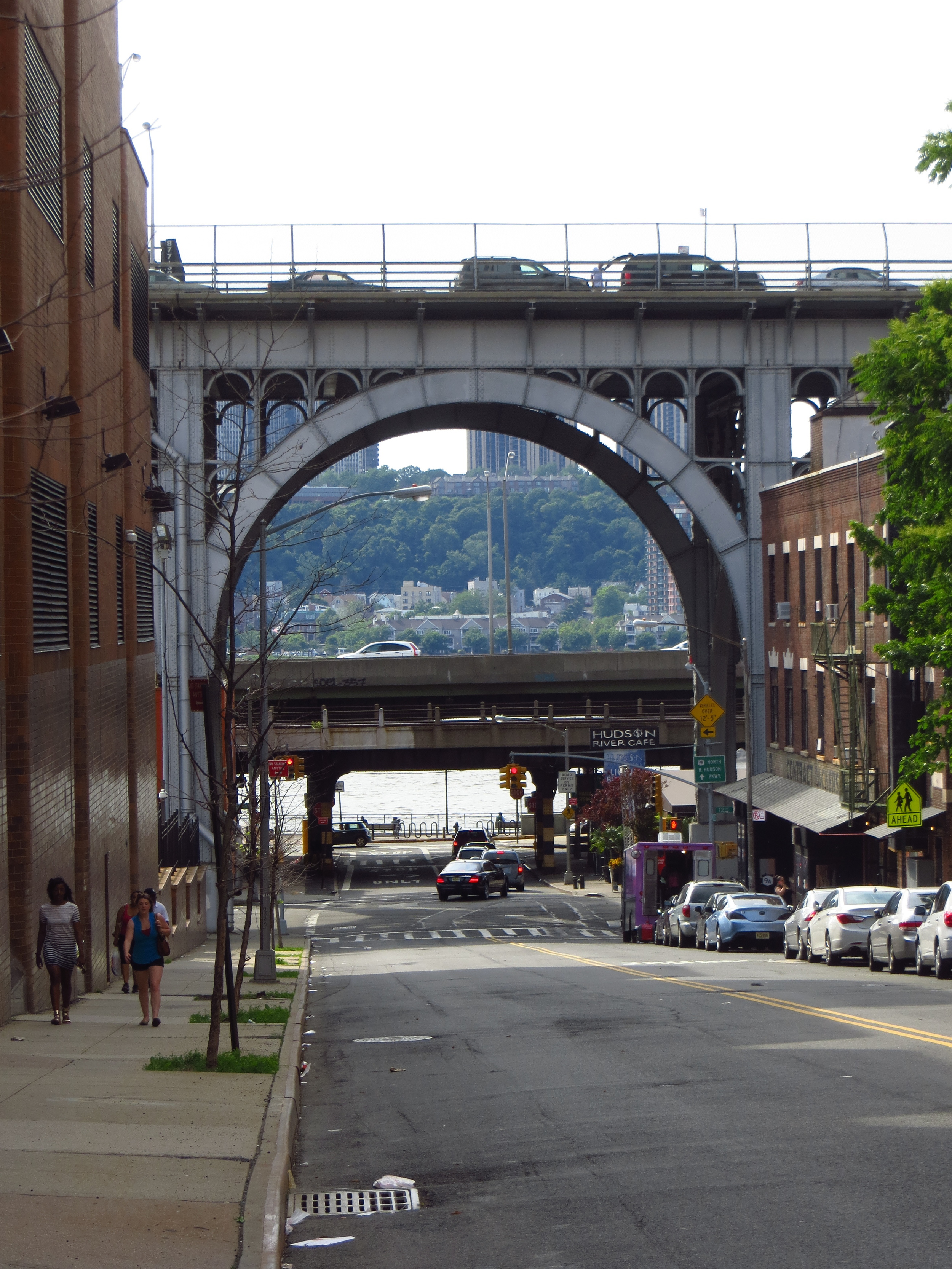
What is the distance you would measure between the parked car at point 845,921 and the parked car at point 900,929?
3.06 feet

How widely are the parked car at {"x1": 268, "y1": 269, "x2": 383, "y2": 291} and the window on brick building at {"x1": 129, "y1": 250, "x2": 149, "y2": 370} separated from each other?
1050 centimetres

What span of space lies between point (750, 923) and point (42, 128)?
22.3m

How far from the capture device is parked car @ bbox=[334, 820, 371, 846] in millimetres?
101750

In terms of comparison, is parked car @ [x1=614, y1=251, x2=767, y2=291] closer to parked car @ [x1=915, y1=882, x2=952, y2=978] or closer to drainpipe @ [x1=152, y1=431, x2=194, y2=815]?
drainpipe @ [x1=152, y1=431, x2=194, y2=815]

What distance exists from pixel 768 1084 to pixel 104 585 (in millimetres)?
16606

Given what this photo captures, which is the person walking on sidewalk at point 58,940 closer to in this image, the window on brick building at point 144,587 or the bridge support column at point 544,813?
the window on brick building at point 144,587

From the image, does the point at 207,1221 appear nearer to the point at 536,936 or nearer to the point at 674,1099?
the point at 674,1099

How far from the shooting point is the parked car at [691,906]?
3741 cm

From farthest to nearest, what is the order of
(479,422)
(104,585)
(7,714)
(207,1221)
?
1. (479,422)
2. (104,585)
3. (7,714)
4. (207,1221)

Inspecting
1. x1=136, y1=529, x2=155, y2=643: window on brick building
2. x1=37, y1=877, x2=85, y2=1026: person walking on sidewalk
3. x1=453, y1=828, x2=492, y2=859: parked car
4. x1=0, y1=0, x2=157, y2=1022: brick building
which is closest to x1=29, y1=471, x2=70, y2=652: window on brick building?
x1=0, y1=0, x2=157, y2=1022: brick building

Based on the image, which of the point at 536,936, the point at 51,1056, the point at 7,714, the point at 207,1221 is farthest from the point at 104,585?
the point at 536,936

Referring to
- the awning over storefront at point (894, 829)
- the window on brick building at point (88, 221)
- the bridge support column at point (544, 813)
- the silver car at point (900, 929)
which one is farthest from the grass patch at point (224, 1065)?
the bridge support column at point (544, 813)

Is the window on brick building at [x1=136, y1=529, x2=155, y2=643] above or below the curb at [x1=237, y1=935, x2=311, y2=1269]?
above

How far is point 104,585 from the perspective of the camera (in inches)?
1022
